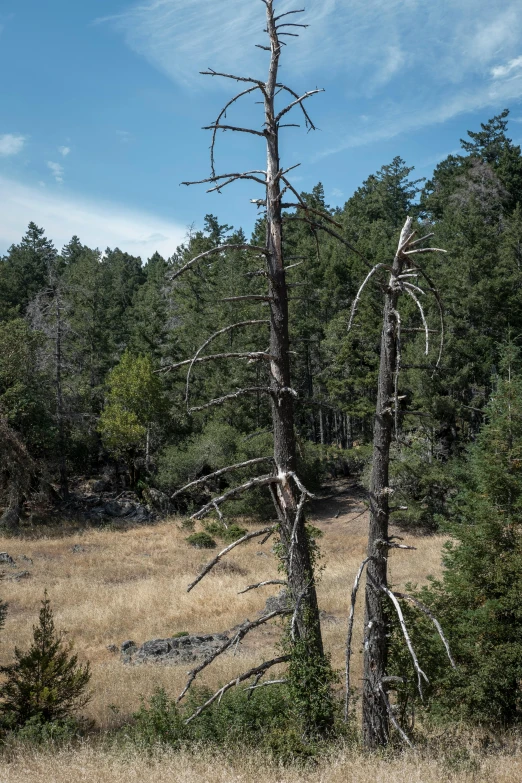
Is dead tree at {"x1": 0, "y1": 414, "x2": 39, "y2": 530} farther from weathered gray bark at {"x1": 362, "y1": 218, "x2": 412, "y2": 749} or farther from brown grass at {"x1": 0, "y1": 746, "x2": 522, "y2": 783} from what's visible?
weathered gray bark at {"x1": 362, "y1": 218, "x2": 412, "y2": 749}

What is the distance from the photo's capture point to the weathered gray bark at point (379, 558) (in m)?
7.45

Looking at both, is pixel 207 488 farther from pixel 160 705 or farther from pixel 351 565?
pixel 160 705

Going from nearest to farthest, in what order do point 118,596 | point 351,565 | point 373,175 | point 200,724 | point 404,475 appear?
point 200,724 < point 118,596 < point 351,565 < point 404,475 < point 373,175

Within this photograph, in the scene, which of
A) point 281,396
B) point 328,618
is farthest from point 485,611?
point 328,618

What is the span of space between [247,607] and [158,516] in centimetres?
1707

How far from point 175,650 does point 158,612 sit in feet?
14.4

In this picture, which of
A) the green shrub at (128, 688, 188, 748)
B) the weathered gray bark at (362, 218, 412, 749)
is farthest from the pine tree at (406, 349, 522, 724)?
the green shrub at (128, 688, 188, 748)

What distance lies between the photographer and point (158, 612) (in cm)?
2052

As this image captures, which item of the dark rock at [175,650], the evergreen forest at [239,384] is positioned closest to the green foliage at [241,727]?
the dark rock at [175,650]

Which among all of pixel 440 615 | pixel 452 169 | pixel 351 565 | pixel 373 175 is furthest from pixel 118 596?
pixel 373 175

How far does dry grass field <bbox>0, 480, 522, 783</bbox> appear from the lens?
6.69 m

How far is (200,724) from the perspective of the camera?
27.1 feet

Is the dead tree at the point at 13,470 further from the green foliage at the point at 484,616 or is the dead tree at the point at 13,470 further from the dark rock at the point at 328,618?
the green foliage at the point at 484,616

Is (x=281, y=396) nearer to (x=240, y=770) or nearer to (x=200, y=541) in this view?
(x=240, y=770)
